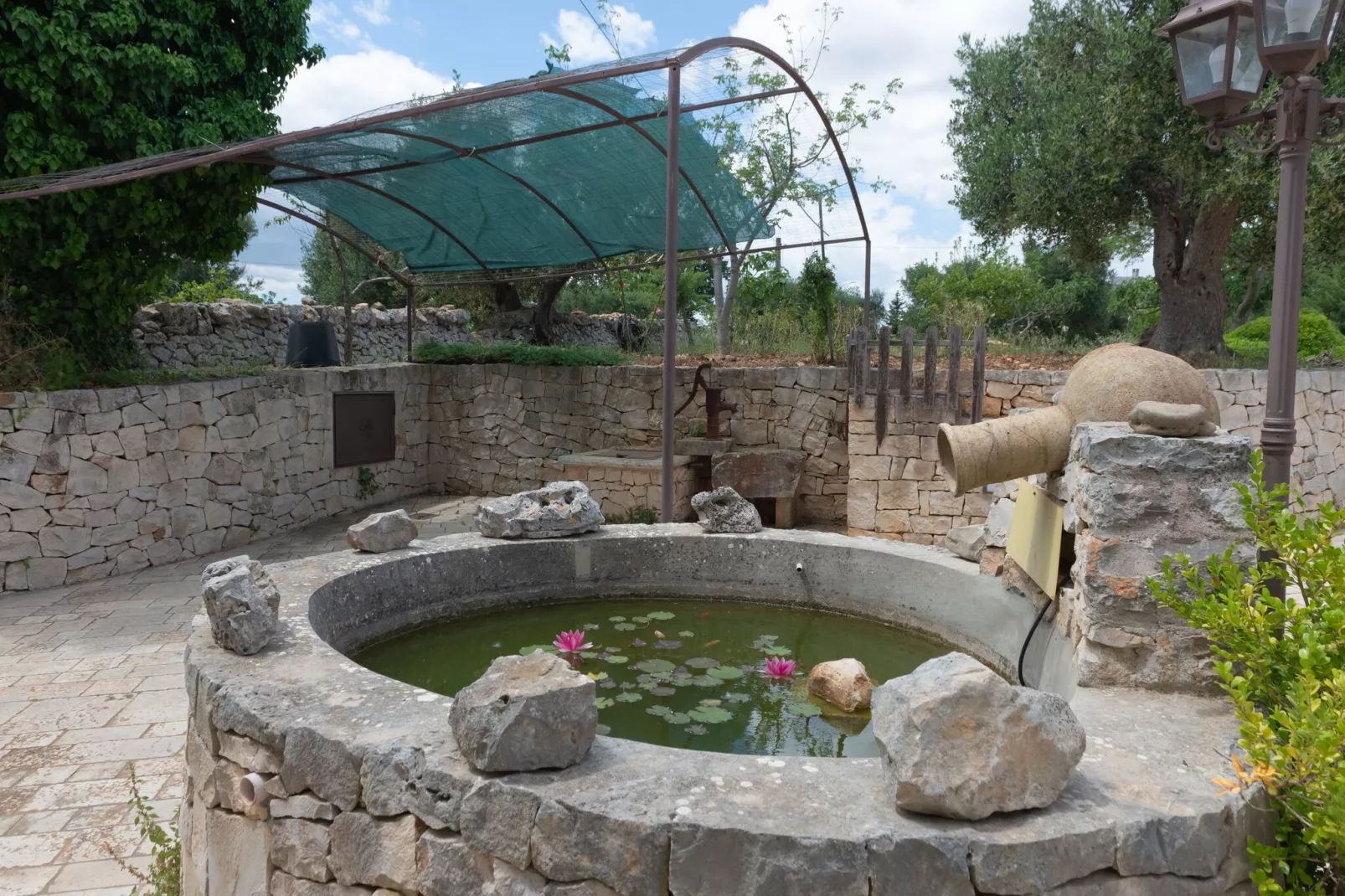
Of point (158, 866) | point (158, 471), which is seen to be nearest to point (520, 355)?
point (158, 471)

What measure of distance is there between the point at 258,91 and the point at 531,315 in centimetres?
649

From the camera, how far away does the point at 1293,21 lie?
10.2ft

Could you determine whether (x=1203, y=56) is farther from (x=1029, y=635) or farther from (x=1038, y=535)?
(x=1029, y=635)

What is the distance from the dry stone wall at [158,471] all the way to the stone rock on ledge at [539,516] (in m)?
4.52

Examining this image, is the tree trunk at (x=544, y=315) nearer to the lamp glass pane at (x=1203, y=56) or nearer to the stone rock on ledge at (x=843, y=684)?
the lamp glass pane at (x=1203, y=56)

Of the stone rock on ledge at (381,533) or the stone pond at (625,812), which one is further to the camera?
the stone rock on ledge at (381,533)

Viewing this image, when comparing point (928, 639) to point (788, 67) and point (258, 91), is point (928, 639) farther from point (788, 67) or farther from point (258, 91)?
point (258, 91)

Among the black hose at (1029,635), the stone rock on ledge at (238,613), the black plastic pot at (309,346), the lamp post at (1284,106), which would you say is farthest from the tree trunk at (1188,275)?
the stone rock on ledge at (238,613)

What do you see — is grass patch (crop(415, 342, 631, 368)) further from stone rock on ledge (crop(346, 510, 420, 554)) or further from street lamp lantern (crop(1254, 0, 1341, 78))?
street lamp lantern (crop(1254, 0, 1341, 78))

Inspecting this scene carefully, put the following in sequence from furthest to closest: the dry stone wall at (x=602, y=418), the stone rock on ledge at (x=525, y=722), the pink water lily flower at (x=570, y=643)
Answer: the dry stone wall at (x=602, y=418) < the pink water lily flower at (x=570, y=643) < the stone rock on ledge at (x=525, y=722)

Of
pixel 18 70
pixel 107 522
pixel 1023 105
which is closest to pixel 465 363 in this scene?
pixel 107 522

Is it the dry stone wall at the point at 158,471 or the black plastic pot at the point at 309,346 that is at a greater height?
the black plastic pot at the point at 309,346

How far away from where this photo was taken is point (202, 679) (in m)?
2.64

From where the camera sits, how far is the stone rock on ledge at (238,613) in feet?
9.33
